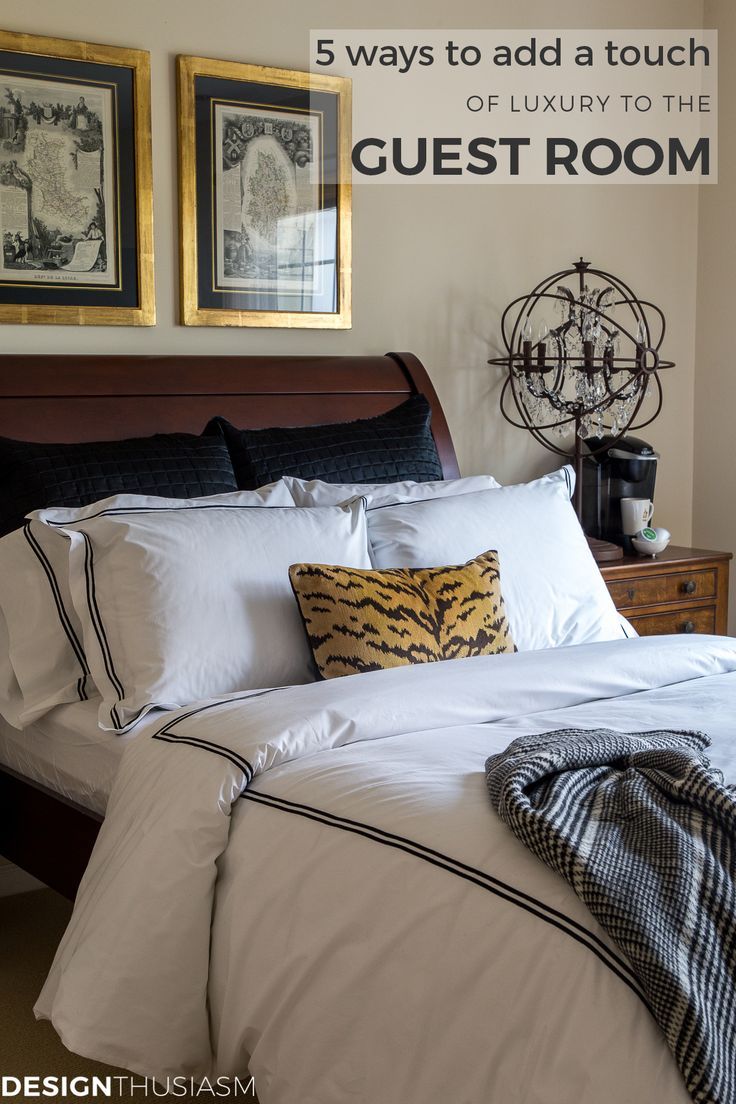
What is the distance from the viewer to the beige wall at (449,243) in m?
3.12

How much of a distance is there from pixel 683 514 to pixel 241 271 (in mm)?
1921

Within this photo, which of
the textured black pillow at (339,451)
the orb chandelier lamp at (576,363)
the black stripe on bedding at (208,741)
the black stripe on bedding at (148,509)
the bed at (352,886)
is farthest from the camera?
the orb chandelier lamp at (576,363)

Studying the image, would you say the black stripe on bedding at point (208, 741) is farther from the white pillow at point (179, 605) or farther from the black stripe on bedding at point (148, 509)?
the black stripe on bedding at point (148, 509)

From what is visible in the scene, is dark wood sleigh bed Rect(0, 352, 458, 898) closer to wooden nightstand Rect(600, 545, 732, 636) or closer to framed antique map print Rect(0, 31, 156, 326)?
framed antique map print Rect(0, 31, 156, 326)

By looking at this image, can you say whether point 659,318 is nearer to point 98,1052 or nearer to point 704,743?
point 704,743

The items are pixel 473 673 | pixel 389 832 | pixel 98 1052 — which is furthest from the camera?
pixel 473 673

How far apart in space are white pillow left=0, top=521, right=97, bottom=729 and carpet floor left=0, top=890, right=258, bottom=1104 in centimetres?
60

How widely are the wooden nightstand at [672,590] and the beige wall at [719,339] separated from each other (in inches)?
20.2

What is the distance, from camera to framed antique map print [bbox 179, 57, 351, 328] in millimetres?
3180

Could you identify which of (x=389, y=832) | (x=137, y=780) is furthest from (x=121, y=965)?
(x=389, y=832)

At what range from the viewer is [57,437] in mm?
2818

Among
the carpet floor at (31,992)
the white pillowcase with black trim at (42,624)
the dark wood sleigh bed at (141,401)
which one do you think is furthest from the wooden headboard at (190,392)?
the carpet floor at (31,992)

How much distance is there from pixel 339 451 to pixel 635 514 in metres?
1.09

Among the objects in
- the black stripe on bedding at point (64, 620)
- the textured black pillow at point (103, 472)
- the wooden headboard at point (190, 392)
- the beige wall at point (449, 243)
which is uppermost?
the beige wall at point (449, 243)
